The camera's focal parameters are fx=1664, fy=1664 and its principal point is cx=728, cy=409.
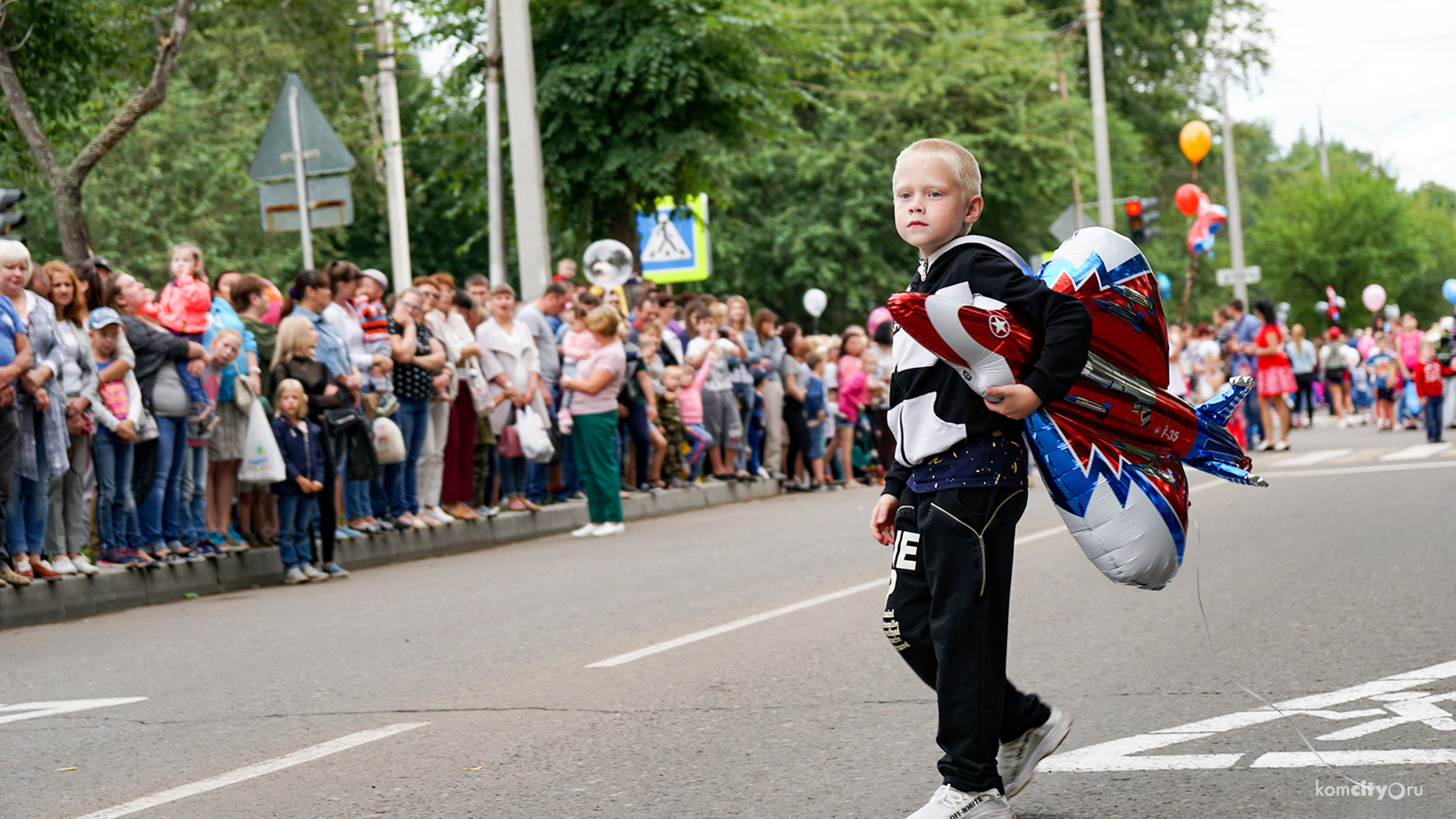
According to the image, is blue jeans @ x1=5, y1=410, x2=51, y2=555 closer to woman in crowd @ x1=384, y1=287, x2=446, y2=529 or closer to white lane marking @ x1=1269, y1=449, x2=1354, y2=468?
woman in crowd @ x1=384, y1=287, x2=446, y2=529

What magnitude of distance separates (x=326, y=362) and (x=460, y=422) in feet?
7.00

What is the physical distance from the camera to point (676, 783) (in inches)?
200

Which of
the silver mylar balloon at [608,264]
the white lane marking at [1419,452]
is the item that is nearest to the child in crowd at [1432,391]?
the white lane marking at [1419,452]

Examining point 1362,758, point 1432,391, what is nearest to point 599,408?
point 1362,758

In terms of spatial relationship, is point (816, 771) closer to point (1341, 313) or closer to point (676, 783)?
point (676, 783)

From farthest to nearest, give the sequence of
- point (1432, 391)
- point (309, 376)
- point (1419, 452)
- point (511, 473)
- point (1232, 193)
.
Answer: point (1232, 193), point (1432, 391), point (1419, 452), point (511, 473), point (309, 376)

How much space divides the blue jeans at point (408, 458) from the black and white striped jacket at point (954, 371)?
30.6 ft

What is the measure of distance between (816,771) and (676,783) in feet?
1.45

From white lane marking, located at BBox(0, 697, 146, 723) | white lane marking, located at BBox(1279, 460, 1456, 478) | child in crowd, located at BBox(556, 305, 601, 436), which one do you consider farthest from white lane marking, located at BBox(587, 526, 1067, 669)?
white lane marking, located at BBox(1279, 460, 1456, 478)

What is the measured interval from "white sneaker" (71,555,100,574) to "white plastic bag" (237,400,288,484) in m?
1.18

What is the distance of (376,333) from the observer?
1315cm

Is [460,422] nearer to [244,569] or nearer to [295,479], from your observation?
[295,479]

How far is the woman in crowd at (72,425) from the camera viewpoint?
1039cm

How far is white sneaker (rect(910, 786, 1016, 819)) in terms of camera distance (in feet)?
13.9
